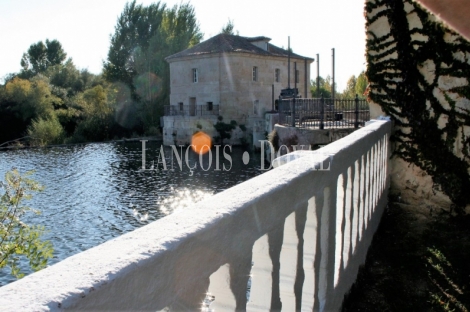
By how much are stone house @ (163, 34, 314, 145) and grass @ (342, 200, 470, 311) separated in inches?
1170

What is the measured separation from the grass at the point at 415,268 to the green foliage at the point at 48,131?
120 ft

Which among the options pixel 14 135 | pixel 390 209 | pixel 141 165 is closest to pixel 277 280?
pixel 390 209

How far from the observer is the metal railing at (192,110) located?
37.7 metres

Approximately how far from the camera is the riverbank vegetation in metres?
43.3

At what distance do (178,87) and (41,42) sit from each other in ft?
142

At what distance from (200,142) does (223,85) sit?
16.9ft

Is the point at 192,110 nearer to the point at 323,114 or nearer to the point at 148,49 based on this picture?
the point at 148,49

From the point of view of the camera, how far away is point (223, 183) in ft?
73.8

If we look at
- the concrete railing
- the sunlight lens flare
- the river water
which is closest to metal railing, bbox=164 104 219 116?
the sunlight lens flare

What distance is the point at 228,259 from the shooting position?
1524 millimetres

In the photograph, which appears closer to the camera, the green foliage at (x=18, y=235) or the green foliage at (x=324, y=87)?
the green foliage at (x=18, y=235)

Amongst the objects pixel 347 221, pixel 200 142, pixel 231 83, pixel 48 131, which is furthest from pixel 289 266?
pixel 48 131

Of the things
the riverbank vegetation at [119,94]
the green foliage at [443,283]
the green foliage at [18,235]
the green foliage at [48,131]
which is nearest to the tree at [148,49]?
the riverbank vegetation at [119,94]

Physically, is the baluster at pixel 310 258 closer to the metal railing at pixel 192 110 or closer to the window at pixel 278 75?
the metal railing at pixel 192 110
